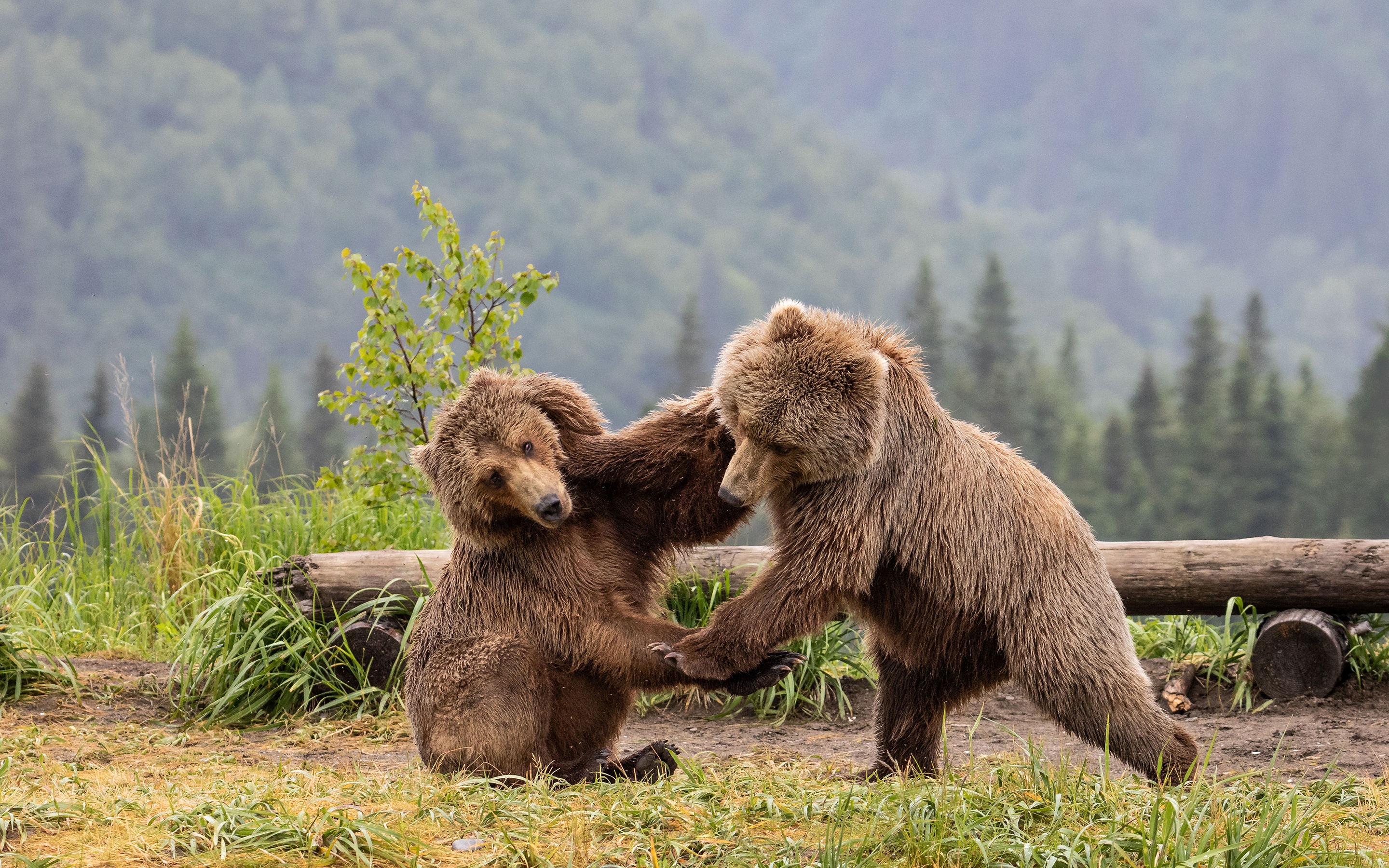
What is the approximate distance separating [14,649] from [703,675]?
449 cm

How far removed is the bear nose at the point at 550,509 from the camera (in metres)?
3.54

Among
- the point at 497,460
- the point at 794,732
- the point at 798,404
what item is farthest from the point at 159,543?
the point at 798,404

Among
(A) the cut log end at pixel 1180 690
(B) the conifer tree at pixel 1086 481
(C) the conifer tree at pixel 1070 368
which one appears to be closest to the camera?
(A) the cut log end at pixel 1180 690

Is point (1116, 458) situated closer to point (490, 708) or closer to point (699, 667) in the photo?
point (490, 708)

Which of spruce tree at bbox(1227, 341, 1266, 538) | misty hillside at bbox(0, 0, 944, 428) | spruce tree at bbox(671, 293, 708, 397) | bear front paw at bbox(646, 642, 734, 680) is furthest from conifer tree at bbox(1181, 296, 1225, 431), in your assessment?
bear front paw at bbox(646, 642, 734, 680)

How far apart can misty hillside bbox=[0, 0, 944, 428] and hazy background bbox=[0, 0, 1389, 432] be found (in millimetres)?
392

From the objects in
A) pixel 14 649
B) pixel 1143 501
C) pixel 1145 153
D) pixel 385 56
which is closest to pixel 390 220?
pixel 385 56

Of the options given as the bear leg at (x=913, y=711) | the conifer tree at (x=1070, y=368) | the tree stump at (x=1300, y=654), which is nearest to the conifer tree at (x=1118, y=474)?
the conifer tree at (x=1070, y=368)

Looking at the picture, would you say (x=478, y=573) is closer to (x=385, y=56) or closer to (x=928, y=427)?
(x=928, y=427)

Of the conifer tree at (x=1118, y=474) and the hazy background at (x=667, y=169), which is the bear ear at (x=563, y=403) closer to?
the conifer tree at (x=1118, y=474)

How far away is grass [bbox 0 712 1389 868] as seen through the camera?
2689 mm

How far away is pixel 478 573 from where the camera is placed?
396cm

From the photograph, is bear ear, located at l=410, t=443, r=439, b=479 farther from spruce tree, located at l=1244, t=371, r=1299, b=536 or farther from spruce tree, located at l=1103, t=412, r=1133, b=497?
spruce tree, located at l=1103, t=412, r=1133, b=497

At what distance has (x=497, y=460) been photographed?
12.0 feet
